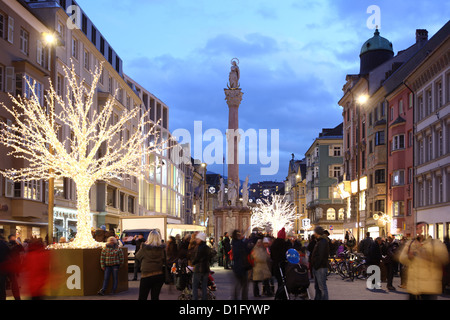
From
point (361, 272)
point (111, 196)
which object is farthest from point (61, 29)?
point (361, 272)

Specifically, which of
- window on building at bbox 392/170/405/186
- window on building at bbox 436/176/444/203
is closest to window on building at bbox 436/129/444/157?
window on building at bbox 436/176/444/203

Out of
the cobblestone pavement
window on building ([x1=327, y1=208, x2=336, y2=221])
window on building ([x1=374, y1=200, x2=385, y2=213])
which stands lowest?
the cobblestone pavement

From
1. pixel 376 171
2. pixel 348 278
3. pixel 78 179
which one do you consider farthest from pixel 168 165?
pixel 78 179

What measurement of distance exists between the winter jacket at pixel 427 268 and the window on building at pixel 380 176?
44.3 metres

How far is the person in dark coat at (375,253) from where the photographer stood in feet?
76.0

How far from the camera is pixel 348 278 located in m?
25.5

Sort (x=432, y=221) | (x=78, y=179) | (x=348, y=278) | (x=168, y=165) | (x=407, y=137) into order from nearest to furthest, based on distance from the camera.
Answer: (x=78, y=179) → (x=348, y=278) → (x=432, y=221) → (x=407, y=137) → (x=168, y=165)

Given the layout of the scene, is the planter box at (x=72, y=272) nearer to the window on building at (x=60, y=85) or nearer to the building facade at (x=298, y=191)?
the window on building at (x=60, y=85)

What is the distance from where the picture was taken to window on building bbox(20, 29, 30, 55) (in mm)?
36100

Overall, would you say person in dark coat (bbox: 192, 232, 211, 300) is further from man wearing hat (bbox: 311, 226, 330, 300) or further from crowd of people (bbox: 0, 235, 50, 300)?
crowd of people (bbox: 0, 235, 50, 300)

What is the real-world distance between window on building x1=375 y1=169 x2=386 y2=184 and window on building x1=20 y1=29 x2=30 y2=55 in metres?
31.0

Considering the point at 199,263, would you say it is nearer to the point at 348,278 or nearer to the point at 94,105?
the point at 348,278
